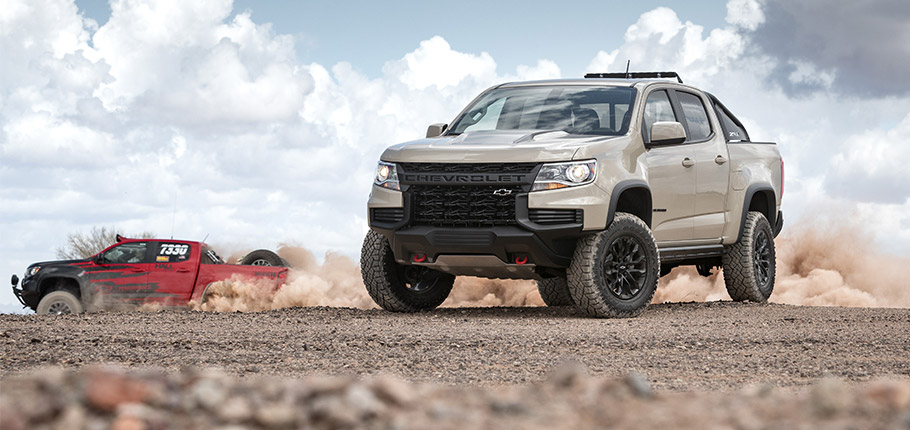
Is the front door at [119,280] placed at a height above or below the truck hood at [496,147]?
below

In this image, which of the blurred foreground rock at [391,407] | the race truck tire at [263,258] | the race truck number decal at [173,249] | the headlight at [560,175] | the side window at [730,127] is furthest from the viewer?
the race truck tire at [263,258]

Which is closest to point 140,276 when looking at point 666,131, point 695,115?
point 695,115

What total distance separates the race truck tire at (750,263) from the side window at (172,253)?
880 cm

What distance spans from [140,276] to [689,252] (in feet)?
30.1

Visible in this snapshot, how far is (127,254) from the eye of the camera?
16.9 metres

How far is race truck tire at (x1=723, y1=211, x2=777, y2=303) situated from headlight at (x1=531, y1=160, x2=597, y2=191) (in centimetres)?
421

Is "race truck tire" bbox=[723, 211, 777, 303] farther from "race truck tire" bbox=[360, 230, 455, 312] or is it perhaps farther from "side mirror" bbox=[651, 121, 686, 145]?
"race truck tire" bbox=[360, 230, 455, 312]

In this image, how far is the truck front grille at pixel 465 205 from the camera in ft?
35.1

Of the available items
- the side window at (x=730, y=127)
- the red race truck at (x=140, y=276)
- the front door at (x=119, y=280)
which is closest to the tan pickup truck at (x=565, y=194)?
the side window at (x=730, y=127)

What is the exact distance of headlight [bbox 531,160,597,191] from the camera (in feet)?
34.7

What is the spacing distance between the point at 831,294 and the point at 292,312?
9789mm

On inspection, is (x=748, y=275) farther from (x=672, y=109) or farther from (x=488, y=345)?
(x=488, y=345)

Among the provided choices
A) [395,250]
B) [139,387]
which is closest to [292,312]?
[395,250]

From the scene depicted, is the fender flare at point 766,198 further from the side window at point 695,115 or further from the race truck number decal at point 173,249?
the race truck number decal at point 173,249
